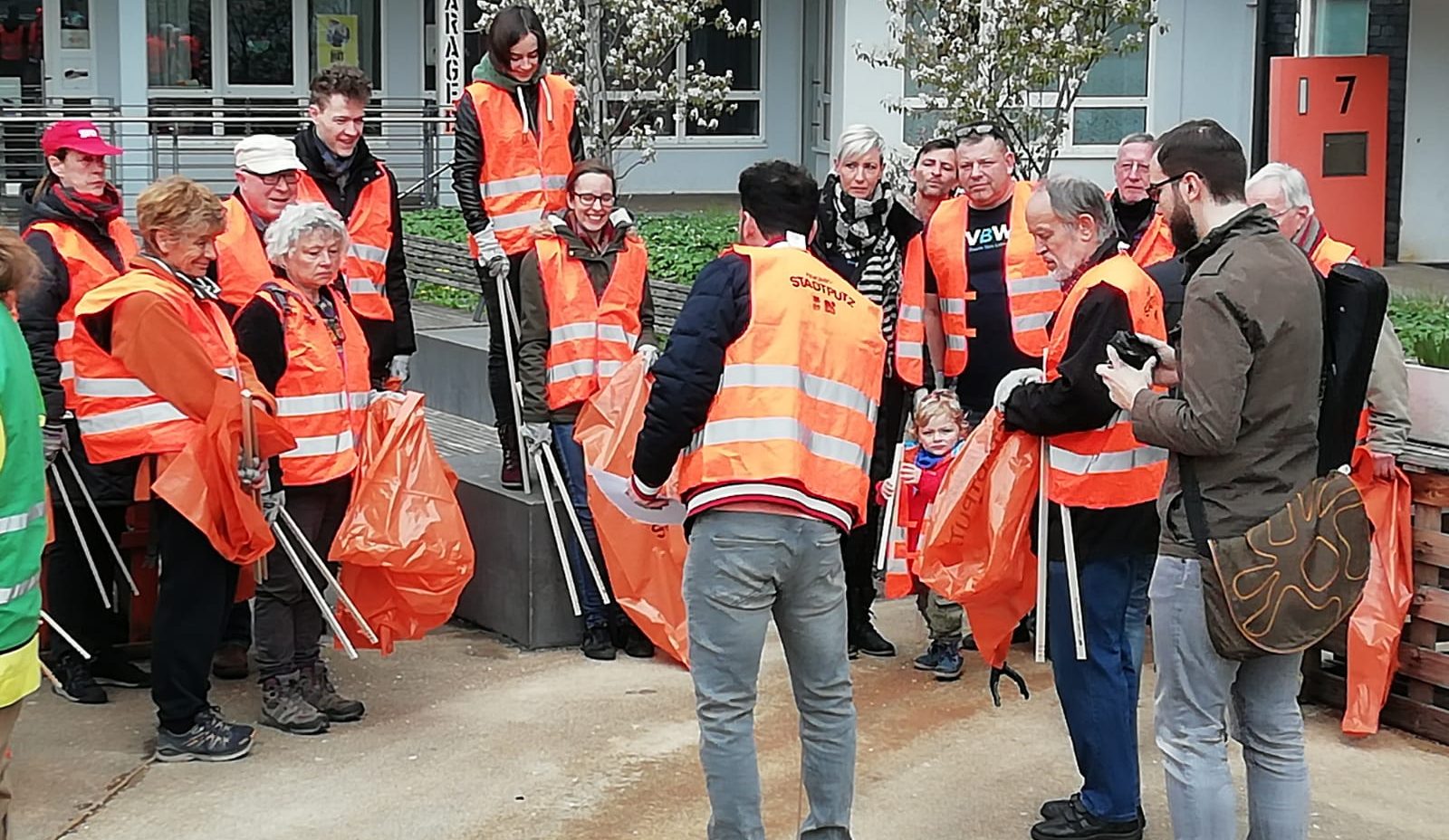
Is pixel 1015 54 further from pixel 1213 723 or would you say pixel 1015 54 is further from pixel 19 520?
pixel 19 520

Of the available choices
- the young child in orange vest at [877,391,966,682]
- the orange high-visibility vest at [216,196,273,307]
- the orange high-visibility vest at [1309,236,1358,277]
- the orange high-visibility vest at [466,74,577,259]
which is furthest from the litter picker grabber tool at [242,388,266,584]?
the orange high-visibility vest at [1309,236,1358,277]

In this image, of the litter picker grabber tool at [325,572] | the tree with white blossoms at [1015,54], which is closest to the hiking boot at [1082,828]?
the litter picker grabber tool at [325,572]

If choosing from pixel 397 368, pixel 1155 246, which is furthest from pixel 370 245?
pixel 1155 246

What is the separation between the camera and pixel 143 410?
546 centimetres

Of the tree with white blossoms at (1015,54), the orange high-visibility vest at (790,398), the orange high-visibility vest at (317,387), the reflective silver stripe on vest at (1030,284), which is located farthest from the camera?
the tree with white blossoms at (1015,54)

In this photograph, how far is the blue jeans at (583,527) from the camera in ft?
22.1

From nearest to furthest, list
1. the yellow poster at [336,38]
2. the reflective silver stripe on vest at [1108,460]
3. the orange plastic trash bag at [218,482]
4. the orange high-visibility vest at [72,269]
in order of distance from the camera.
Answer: the reflective silver stripe on vest at [1108,460] → the orange plastic trash bag at [218,482] → the orange high-visibility vest at [72,269] → the yellow poster at [336,38]

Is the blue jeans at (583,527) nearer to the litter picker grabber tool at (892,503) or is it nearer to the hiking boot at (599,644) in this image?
the hiking boot at (599,644)

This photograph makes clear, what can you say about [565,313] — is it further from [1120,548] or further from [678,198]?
[678,198]

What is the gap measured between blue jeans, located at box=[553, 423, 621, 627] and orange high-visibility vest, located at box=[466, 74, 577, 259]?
827mm

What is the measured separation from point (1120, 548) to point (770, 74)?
1936cm

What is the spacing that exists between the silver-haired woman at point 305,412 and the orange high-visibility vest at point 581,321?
0.87m

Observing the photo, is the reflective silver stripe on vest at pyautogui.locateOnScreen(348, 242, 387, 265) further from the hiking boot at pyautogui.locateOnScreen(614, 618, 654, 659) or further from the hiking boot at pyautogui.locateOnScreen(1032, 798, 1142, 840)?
the hiking boot at pyautogui.locateOnScreen(1032, 798, 1142, 840)

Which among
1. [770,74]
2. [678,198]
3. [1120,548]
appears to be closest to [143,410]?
[1120,548]
